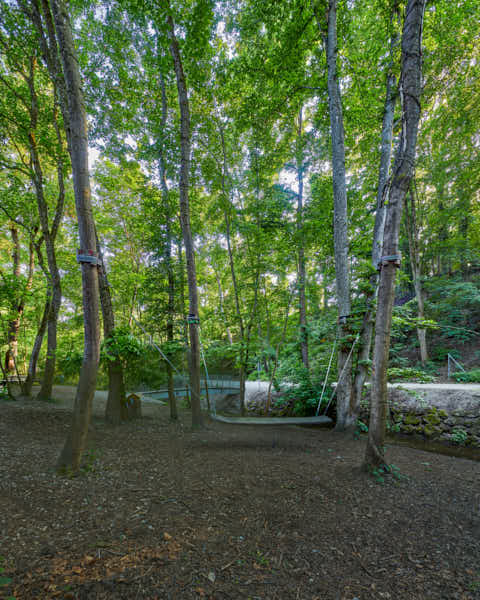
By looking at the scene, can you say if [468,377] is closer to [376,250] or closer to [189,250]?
[376,250]

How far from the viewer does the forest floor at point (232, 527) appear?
1265 millimetres

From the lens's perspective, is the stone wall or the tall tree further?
the stone wall

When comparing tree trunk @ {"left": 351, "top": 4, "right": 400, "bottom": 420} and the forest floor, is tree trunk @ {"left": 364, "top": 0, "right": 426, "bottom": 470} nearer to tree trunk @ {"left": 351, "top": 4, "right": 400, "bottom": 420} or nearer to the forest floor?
the forest floor

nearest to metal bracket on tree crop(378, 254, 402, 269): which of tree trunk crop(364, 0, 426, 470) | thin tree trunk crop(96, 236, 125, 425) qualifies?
tree trunk crop(364, 0, 426, 470)

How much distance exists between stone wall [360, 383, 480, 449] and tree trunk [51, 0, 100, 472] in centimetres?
467

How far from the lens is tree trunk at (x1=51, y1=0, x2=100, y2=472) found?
8.22 ft

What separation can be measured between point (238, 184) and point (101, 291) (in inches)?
193

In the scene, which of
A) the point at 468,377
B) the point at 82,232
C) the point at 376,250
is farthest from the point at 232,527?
the point at 468,377

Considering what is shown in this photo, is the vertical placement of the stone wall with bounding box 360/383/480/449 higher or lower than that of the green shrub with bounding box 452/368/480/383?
lower

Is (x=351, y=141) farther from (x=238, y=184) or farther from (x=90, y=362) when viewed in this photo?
(x=90, y=362)

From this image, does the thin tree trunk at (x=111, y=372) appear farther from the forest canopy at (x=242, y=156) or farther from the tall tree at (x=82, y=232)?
the tall tree at (x=82, y=232)

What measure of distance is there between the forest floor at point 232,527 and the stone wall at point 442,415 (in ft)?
4.05

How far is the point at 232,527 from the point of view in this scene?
1.75m

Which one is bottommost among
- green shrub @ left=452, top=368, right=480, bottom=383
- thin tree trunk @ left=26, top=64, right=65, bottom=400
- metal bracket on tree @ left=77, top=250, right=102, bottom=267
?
green shrub @ left=452, top=368, right=480, bottom=383
